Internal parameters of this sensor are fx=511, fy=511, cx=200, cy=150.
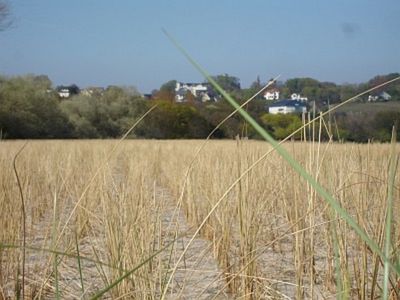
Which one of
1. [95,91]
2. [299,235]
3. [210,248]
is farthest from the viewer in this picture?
[95,91]

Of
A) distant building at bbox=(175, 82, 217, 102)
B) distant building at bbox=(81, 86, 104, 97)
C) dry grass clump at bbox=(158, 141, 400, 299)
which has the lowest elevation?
dry grass clump at bbox=(158, 141, 400, 299)

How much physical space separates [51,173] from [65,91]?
85.7 feet

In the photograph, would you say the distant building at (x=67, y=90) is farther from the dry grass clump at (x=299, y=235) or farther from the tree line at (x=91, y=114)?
the dry grass clump at (x=299, y=235)

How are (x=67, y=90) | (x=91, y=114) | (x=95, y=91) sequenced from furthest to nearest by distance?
1. (x=67, y=90)
2. (x=95, y=91)
3. (x=91, y=114)

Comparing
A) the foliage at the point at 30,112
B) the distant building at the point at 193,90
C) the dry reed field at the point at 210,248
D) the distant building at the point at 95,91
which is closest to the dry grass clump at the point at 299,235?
the dry reed field at the point at 210,248

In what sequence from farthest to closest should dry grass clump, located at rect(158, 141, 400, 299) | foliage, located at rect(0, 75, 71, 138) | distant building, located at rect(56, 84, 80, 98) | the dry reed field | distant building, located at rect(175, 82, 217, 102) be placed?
distant building, located at rect(56, 84, 80, 98), foliage, located at rect(0, 75, 71, 138), distant building, located at rect(175, 82, 217, 102), dry grass clump, located at rect(158, 141, 400, 299), the dry reed field

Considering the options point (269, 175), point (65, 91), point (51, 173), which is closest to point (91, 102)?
point (65, 91)

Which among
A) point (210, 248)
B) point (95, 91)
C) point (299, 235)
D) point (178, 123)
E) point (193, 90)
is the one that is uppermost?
point (95, 91)

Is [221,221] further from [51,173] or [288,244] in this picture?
[51,173]

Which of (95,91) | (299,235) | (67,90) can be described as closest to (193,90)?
(299,235)

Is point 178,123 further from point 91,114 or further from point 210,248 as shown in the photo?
point 210,248

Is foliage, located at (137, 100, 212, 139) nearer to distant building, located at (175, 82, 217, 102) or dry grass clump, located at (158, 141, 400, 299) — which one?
distant building, located at (175, 82, 217, 102)

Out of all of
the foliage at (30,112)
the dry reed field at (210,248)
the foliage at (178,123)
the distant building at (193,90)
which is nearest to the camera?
the dry reed field at (210,248)

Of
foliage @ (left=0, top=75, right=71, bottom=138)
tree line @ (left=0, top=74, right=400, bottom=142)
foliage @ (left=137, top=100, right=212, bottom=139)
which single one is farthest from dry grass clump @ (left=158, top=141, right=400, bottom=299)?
foliage @ (left=137, top=100, right=212, bottom=139)
